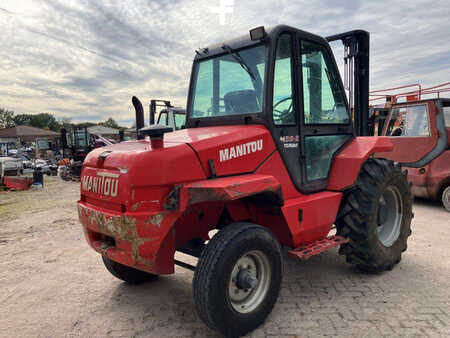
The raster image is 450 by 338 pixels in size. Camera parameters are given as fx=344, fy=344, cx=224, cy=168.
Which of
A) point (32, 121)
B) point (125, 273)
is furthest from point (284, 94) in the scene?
point (32, 121)

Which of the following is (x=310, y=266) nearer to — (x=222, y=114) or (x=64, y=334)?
(x=222, y=114)

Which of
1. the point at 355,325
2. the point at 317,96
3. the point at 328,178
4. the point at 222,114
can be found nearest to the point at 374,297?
the point at 355,325

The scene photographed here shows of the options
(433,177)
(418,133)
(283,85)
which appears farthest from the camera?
(418,133)

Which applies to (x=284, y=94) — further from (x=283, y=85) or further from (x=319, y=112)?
(x=319, y=112)

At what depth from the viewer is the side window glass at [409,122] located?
7523 millimetres

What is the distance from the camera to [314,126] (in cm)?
372

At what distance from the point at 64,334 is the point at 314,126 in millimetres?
3120

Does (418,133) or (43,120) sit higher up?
(43,120)

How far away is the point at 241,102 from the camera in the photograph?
3463 mm

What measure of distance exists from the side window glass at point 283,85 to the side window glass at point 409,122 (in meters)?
5.40

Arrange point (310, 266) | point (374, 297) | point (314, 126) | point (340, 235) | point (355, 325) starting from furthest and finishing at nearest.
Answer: point (310, 266)
point (340, 235)
point (314, 126)
point (374, 297)
point (355, 325)

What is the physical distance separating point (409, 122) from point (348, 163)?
5.00 m

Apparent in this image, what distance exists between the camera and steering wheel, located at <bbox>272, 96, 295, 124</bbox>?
3324 mm

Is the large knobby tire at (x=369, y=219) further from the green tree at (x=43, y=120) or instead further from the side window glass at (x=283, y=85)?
the green tree at (x=43, y=120)
